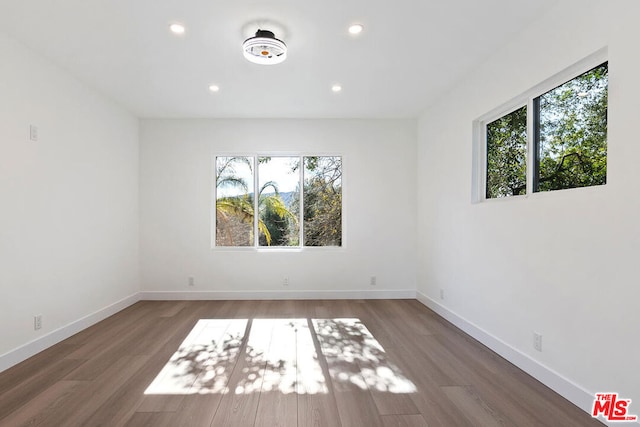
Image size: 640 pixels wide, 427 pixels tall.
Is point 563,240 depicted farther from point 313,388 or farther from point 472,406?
point 313,388

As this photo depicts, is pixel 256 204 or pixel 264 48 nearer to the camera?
pixel 264 48

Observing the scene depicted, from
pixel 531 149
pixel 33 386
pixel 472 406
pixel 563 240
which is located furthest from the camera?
pixel 531 149

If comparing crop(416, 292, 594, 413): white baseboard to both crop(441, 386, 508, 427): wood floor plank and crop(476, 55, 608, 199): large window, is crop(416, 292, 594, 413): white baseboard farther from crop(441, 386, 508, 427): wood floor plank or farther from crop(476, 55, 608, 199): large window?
crop(476, 55, 608, 199): large window

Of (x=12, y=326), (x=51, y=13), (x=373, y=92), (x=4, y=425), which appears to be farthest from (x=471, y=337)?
(x=51, y=13)

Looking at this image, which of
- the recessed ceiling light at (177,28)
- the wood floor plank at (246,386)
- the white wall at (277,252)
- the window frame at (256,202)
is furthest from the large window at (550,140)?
the recessed ceiling light at (177,28)

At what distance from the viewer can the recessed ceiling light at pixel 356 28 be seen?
261 cm

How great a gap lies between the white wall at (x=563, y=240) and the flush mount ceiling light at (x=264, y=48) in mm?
1954

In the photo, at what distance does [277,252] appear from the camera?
493 cm

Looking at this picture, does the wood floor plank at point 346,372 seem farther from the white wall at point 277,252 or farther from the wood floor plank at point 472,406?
the white wall at point 277,252

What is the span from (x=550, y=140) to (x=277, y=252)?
3552 mm

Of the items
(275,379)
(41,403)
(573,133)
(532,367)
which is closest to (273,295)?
(275,379)

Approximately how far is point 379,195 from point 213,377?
3353mm

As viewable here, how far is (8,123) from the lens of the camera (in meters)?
2.73

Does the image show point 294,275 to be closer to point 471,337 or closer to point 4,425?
point 471,337
